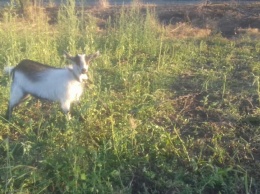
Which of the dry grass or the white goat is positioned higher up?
the white goat

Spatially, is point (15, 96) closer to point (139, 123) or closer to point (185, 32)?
point (139, 123)

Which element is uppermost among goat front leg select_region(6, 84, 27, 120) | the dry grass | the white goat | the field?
the white goat

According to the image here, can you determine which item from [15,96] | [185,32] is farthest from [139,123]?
[185,32]

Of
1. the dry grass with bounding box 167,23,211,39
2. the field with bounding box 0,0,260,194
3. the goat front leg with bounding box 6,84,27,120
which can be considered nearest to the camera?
the field with bounding box 0,0,260,194

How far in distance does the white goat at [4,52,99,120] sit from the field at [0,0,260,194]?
14cm

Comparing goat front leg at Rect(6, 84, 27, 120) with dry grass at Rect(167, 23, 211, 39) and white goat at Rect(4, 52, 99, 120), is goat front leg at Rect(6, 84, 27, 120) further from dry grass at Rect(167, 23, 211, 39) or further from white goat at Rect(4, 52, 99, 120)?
dry grass at Rect(167, 23, 211, 39)

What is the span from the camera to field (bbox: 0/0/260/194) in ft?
12.7

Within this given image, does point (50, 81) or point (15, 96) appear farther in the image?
point (15, 96)

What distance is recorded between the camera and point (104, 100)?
5430mm

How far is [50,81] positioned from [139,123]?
1050 millimetres

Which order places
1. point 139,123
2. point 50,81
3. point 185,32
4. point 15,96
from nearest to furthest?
point 139,123 < point 50,81 < point 15,96 < point 185,32

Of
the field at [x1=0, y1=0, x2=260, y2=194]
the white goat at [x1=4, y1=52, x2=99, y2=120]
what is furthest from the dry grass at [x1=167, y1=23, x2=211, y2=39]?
the white goat at [x1=4, y1=52, x2=99, y2=120]

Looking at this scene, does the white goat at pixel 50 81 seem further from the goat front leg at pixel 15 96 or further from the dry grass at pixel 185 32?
the dry grass at pixel 185 32

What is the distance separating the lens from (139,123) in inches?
191
